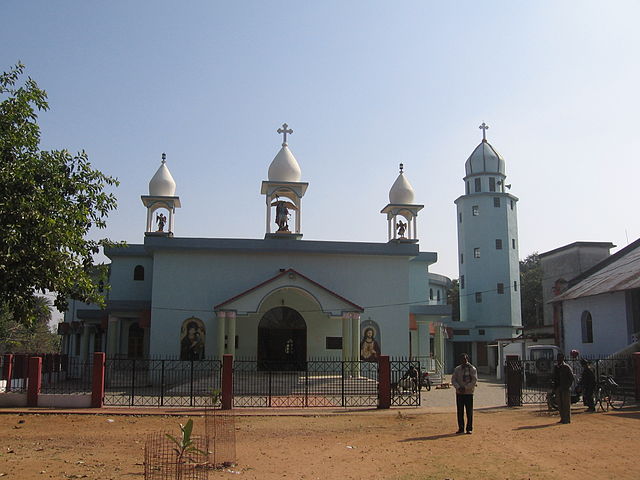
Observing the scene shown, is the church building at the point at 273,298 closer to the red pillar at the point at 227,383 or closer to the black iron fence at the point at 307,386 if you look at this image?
the black iron fence at the point at 307,386

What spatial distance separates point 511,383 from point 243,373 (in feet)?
34.2

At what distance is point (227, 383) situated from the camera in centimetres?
1803

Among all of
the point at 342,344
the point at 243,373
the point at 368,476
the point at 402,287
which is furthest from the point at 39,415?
the point at 402,287

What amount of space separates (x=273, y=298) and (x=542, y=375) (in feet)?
39.3

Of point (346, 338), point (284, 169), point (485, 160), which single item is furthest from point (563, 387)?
point (485, 160)

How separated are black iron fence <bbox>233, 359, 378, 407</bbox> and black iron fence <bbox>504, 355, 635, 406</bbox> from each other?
4245 millimetres

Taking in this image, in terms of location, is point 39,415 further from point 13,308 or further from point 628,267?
point 628,267

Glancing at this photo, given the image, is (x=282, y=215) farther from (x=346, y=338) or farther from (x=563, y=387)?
→ (x=563, y=387)

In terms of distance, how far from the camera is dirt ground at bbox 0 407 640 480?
992 cm

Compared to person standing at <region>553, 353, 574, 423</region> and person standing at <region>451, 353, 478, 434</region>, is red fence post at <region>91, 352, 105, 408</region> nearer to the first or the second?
person standing at <region>451, 353, 478, 434</region>

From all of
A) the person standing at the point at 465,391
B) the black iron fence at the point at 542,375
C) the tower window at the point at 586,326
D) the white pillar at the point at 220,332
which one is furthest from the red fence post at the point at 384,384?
the tower window at the point at 586,326

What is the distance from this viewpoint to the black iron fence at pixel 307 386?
1956 cm

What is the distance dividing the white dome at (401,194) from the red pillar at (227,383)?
620 inches

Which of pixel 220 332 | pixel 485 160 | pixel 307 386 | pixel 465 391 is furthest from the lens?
pixel 485 160
